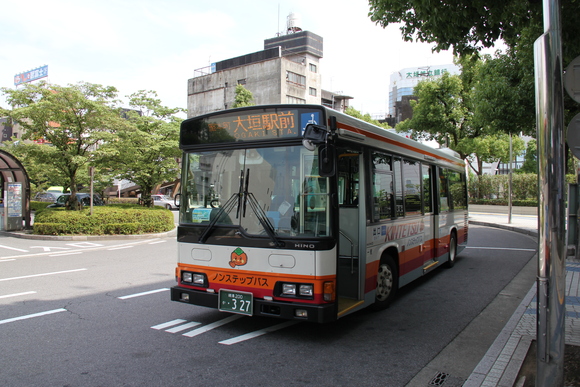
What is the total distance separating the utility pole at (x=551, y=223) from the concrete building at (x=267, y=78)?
4589 centimetres

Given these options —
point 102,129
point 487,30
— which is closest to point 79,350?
point 487,30

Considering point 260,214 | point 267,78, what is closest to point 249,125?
point 260,214

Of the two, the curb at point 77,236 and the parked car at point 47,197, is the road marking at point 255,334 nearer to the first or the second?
the curb at point 77,236

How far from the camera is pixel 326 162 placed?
474cm

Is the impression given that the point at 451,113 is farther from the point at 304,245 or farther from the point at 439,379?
the point at 439,379

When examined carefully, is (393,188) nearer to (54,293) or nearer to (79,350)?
(79,350)

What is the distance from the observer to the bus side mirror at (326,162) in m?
4.73

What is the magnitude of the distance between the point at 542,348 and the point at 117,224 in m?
16.1

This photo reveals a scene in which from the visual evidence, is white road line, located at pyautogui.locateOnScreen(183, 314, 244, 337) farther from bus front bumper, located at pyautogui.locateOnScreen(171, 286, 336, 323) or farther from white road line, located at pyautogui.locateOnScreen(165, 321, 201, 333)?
bus front bumper, located at pyautogui.locateOnScreen(171, 286, 336, 323)

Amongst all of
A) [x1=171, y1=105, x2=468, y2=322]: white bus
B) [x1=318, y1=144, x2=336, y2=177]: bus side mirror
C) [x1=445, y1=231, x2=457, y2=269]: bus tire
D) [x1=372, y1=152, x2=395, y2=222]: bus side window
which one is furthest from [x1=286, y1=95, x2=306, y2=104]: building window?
[x1=318, y1=144, x2=336, y2=177]: bus side mirror

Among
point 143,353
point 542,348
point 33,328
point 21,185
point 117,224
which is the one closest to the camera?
point 542,348

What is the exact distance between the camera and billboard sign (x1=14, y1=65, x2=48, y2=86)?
235ft

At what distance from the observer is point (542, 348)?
358 cm

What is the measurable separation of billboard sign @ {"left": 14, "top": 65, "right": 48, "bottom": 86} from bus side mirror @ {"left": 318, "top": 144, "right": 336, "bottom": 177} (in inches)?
3034
